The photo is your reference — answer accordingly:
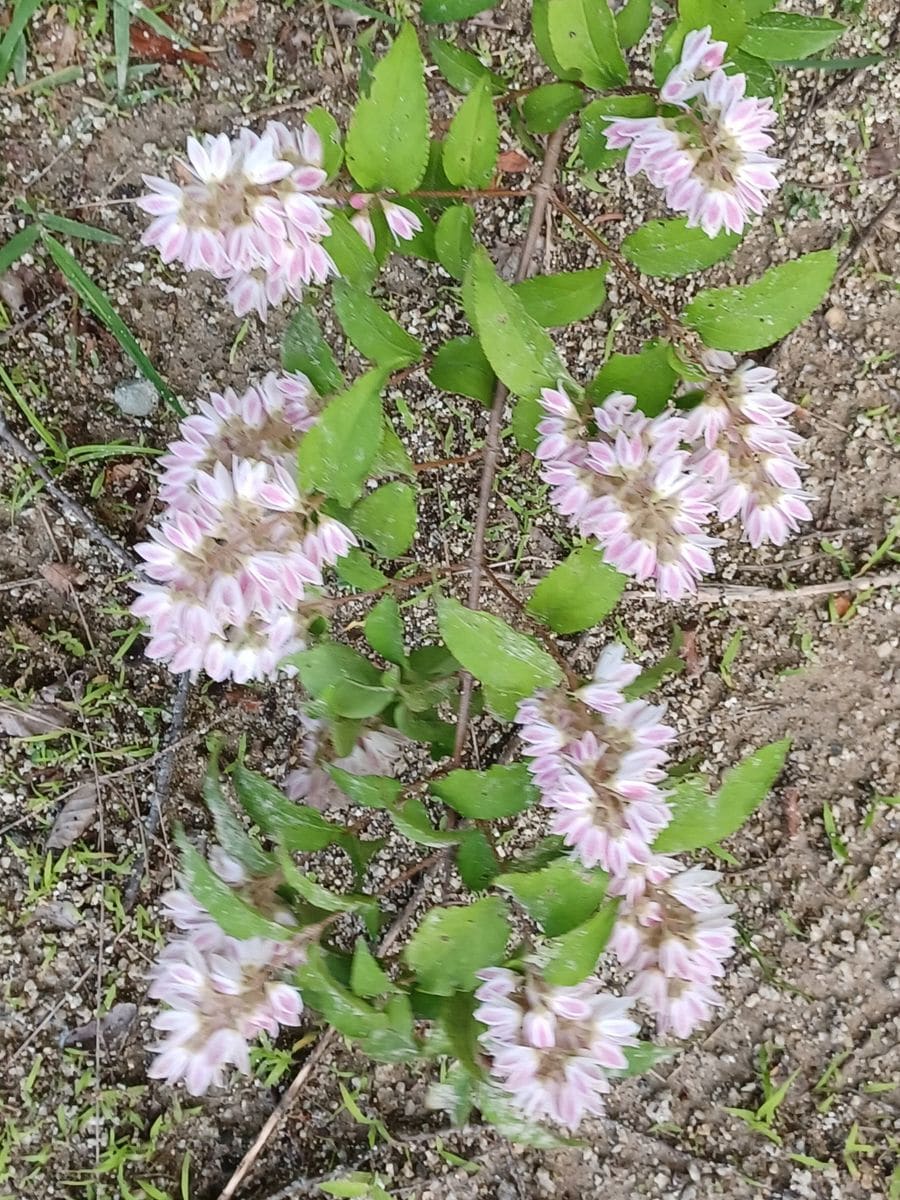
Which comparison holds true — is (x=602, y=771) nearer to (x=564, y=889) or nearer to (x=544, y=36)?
(x=564, y=889)

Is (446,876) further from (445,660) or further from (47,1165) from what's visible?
(47,1165)

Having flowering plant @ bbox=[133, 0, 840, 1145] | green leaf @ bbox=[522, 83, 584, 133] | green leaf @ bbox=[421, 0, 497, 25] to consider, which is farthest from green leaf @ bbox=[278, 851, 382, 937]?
green leaf @ bbox=[421, 0, 497, 25]

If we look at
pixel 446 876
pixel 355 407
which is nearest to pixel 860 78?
pixel 355 407

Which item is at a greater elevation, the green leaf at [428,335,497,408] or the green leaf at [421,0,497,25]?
the green leaf at [421,0,497,25]

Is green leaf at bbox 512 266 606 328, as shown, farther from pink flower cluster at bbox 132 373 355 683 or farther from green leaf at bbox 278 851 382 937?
green leaf at bbox 278 851 382 937

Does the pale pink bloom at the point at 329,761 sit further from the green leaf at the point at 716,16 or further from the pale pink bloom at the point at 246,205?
the green leaf at the point at 716,16

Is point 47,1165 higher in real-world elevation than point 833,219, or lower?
lower

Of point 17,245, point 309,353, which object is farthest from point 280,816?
point 17,245
